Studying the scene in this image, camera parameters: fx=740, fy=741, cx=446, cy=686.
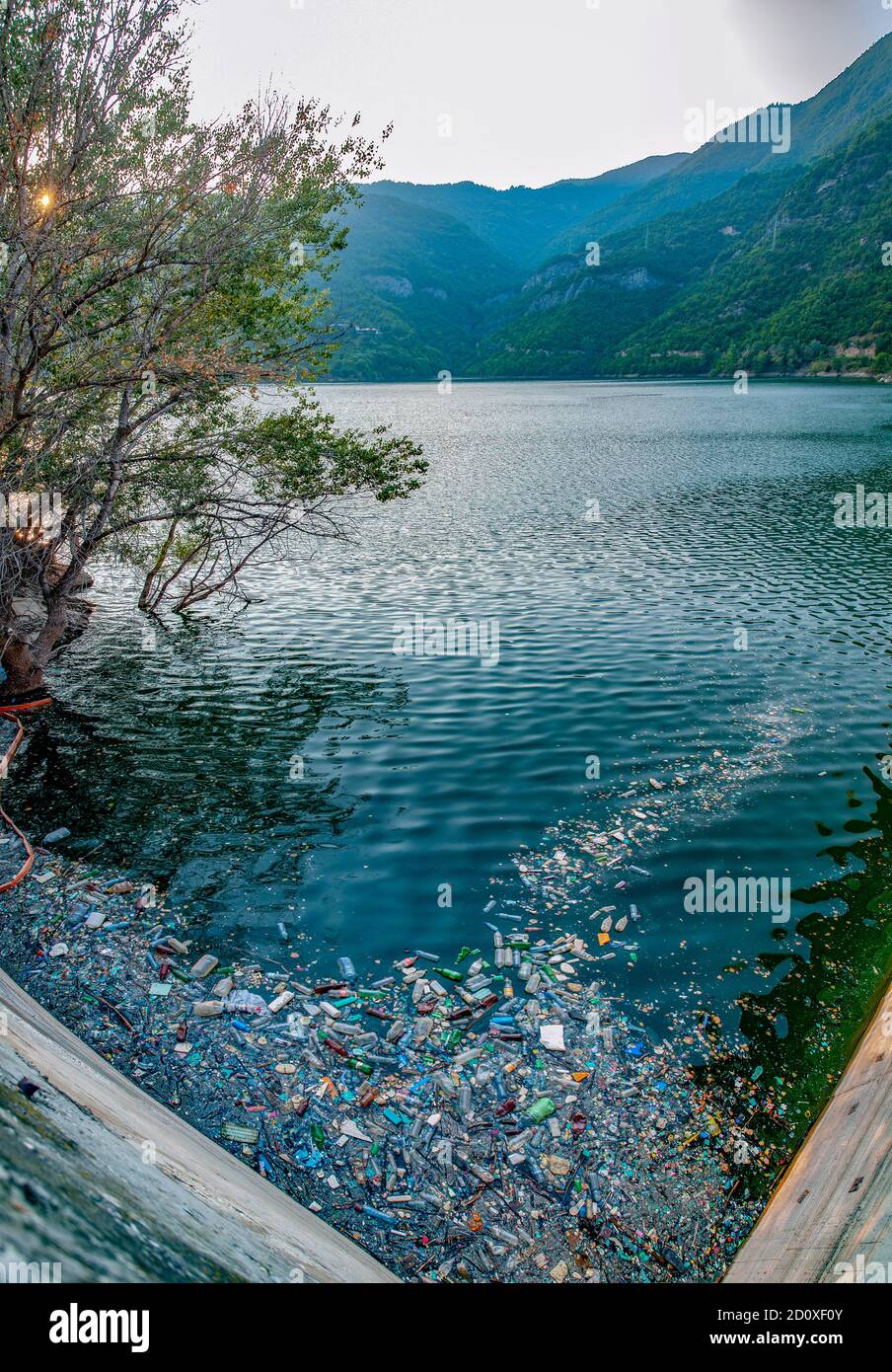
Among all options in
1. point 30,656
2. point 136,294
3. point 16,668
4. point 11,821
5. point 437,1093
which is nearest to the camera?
point 437,1093

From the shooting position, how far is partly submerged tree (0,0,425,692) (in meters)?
16.6

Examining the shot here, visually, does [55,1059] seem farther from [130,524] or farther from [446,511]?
[446,511]

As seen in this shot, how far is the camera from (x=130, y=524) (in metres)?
23.7

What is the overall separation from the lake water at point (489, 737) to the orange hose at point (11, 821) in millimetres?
486

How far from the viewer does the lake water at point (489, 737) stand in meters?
14.3

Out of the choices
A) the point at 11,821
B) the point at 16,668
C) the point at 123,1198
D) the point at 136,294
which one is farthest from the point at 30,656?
the point at 123,1198

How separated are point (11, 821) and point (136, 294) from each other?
48.0ft

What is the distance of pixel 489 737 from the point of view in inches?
827

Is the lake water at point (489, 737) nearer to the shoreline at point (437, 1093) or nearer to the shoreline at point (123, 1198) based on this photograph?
the shoreline at point (437, 1093)

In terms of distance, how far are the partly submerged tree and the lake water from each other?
19.4ft

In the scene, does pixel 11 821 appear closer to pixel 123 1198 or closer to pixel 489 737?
pixel 489 737

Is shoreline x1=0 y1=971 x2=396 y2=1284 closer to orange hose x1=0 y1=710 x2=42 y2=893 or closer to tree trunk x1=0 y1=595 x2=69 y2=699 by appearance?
orange hose x1=0 y1=710 x2=42 y2=893

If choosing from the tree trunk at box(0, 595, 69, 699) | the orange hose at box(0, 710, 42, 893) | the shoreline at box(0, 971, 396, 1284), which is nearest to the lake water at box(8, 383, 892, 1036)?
the orange hose at box(0, 710, 42, 893)

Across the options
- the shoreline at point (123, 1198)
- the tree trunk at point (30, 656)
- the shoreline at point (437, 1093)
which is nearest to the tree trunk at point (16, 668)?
the tree trunk at point (30, 656)
